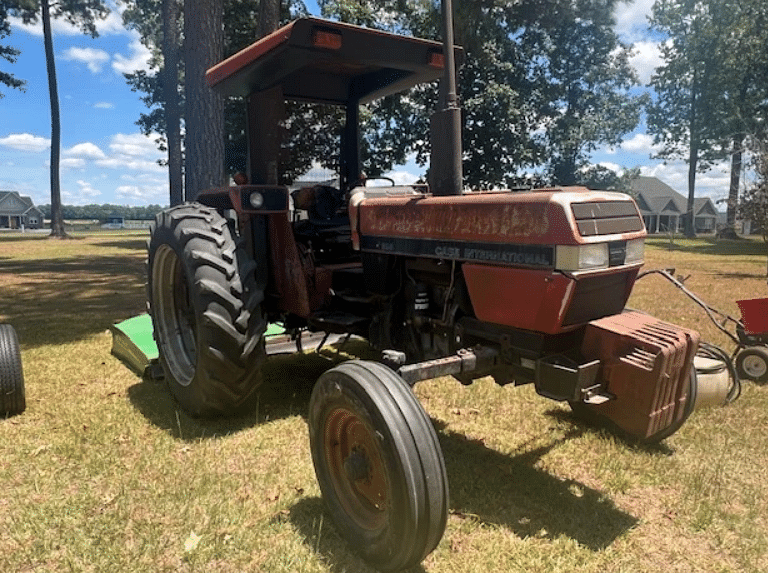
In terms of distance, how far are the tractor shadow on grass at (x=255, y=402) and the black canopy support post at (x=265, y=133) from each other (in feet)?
5.19

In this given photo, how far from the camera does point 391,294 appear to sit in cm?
359

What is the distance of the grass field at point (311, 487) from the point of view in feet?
8.20

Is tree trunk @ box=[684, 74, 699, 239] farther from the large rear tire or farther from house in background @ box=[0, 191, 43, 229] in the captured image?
house in background @ box=[0, 191, 43, 229]

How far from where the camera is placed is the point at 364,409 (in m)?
2.34

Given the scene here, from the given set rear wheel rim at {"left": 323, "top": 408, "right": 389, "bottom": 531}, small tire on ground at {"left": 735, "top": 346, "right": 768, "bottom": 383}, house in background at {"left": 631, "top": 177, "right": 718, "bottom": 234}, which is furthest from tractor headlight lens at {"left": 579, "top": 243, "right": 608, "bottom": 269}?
house in background at {"left": 631, "top": 177, "right": 718, "bottom": 234}

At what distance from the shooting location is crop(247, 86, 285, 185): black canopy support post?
13.4ft

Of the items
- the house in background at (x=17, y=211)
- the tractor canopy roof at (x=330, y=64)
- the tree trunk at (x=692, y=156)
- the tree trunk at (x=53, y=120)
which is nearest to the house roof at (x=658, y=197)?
the tree trunk at (x=692, y=156)

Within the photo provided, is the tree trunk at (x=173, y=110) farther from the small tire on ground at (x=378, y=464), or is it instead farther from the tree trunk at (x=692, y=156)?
the tree trunk at (x=692, y=156)

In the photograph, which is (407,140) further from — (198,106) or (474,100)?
(198,106)

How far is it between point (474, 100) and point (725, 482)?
693 inches

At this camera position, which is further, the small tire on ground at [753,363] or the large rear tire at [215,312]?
the small tire on ground at [753,363]

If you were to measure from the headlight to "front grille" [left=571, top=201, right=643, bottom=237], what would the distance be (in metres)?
0.06

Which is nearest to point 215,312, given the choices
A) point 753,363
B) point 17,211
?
point 753,363

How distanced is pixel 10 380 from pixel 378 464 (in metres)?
2.90
